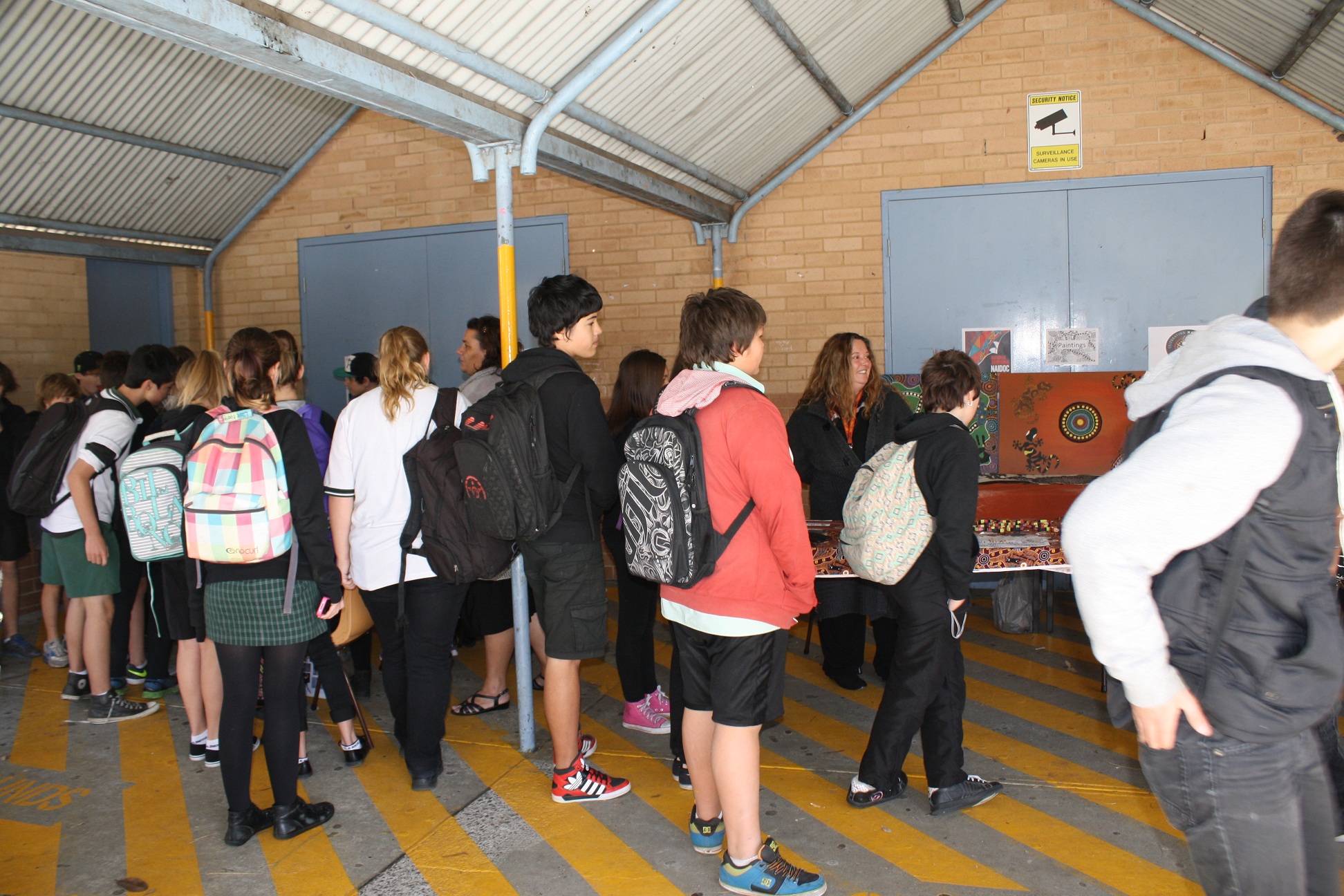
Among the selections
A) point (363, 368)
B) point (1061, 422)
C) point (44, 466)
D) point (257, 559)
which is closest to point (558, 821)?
point (257, 559)

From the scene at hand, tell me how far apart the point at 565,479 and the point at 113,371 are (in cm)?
251

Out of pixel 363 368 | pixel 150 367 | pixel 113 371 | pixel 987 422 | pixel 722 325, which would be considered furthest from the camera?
pixel 987 422

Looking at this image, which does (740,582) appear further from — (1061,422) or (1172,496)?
(1061,422)

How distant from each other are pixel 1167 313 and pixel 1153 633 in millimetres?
5644

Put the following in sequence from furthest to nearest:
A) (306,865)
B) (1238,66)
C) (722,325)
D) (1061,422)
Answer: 1. (1061,422)
2. (1238,66)
3. (306,865)
4. (722,325)

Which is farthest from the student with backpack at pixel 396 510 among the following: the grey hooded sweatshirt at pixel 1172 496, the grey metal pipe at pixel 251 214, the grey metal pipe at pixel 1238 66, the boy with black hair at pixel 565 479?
the grey metal pipe at pixel 1238 66

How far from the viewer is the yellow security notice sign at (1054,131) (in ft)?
20.7

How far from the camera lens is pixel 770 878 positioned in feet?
9.10

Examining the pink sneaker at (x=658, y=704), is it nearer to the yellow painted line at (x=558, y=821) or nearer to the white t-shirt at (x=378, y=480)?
the yellow painted line at (x=558, y=821)

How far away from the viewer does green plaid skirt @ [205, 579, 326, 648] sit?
10.00 feet

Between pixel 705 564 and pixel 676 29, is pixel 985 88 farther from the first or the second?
pixel 705 564

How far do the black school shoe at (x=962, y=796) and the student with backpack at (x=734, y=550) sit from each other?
27.1 inches

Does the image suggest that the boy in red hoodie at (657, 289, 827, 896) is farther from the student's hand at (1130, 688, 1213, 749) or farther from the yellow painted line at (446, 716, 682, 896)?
the student's hand at (1130, 688, 1213, 749)

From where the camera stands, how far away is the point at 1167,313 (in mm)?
6277
